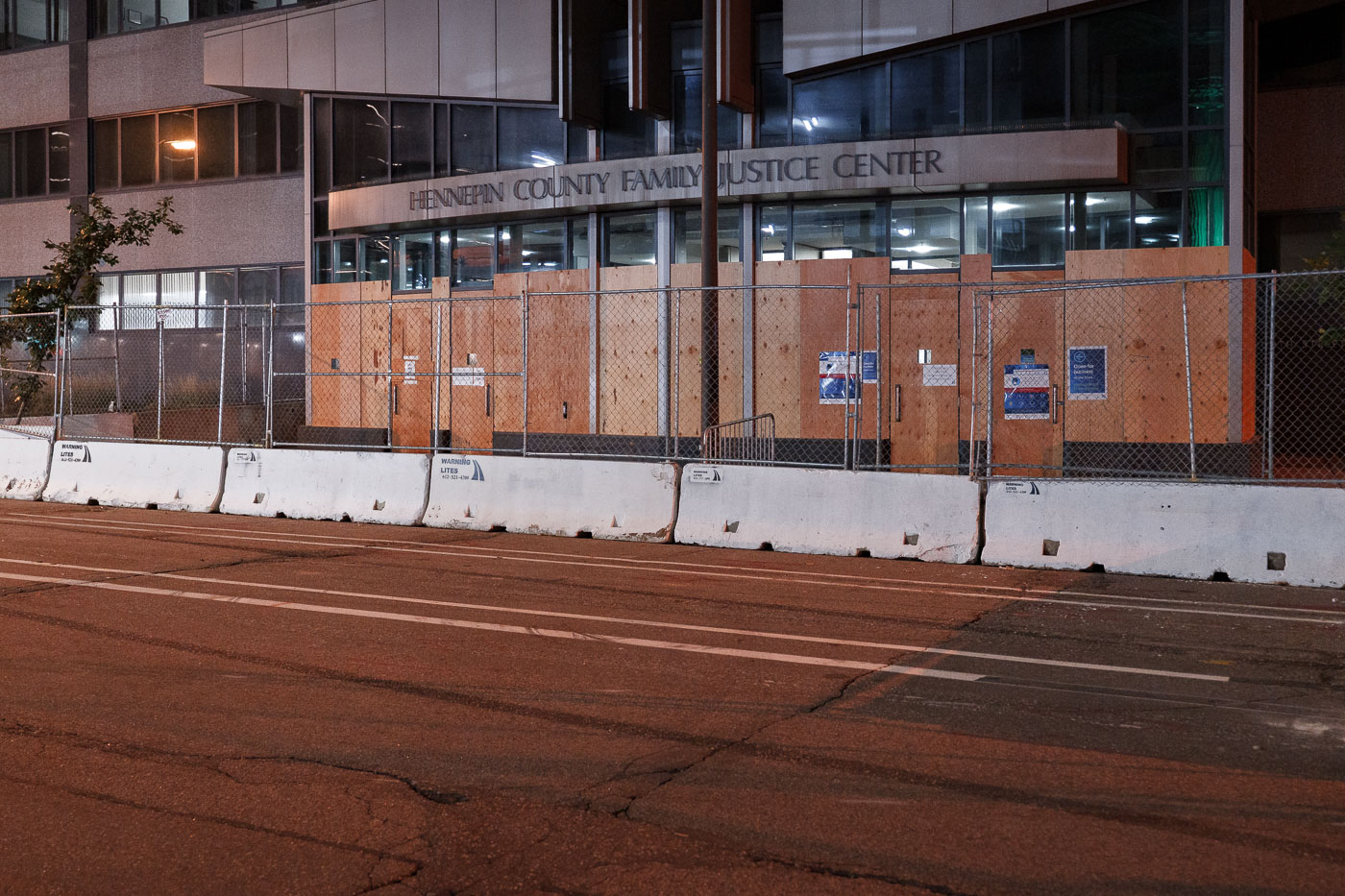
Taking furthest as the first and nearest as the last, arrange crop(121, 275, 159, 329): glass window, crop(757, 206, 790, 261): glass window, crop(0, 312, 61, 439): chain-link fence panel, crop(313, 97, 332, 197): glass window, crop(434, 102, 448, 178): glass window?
crop(121, 275, 159, 329): glass window, crop(313, 97, 332, 197): glass window, crop(434, 102, 448, 178): glass window, crop(0, 312, 61, 439): chain-link fence panel, crop(757, 206, 790, 261): glass window

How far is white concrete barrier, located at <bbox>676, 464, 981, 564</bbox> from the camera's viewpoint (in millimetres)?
11719

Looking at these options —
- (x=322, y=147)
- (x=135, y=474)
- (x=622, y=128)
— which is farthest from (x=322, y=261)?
(x=135, y=474)

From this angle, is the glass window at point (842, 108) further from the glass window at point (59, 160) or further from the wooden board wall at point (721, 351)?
the glass window at point (59, 160)

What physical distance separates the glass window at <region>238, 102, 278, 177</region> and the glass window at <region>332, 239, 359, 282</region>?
5034 mm

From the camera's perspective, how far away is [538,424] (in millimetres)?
21062

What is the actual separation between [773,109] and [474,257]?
20.0 ft

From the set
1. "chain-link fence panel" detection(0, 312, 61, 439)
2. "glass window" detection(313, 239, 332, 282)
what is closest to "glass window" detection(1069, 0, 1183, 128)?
"glass window" detection(313, 239, 332, 282)

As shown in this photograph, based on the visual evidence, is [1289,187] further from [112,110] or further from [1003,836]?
[112,110]

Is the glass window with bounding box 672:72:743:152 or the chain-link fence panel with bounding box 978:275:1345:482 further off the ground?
the glass window with bounding box 672:72:743:152

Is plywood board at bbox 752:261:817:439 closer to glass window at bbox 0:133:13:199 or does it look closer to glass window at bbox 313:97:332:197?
glass window at bbox 313:97:332:197

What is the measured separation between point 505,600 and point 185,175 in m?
23.2

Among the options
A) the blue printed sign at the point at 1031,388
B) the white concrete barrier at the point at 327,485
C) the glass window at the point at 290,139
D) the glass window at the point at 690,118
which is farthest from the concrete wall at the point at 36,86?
the blue printed sign at the point at 1031,388

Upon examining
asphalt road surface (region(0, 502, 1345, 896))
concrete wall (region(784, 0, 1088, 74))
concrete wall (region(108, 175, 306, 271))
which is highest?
concrete wall (region(784, 0, 1088, 74))

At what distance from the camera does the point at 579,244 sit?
835 inches
